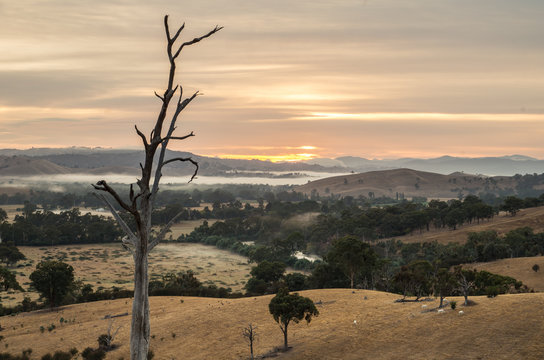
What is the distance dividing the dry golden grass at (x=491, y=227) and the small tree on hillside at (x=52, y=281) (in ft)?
311

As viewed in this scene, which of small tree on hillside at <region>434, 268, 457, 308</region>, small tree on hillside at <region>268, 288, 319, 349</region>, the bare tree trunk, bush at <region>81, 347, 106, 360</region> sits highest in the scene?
the bare tree trunk

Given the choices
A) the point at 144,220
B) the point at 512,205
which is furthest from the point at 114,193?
the point at 512,205

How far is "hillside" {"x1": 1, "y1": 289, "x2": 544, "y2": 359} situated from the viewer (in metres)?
29.1

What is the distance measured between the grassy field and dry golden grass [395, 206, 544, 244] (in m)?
51.6

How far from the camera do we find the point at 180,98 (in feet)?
45.8

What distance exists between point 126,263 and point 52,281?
59.3 m

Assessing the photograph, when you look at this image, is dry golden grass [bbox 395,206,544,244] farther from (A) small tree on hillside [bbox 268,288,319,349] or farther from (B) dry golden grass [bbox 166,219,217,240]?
(A) small tree on hillside [bbox 268,288,319,349]

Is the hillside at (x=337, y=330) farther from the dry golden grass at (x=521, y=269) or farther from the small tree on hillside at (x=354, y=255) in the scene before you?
the dry golden grass at (x=521, y=269)

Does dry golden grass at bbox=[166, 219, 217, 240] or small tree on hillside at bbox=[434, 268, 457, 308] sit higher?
small tree on hillside at bbox=[434, 268, 457, 308]

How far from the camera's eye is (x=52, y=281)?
57.0m

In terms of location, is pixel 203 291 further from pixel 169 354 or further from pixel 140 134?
pixel 140 134

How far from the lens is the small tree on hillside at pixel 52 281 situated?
5659 centimetres

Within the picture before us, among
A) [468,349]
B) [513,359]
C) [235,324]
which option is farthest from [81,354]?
[513,359]

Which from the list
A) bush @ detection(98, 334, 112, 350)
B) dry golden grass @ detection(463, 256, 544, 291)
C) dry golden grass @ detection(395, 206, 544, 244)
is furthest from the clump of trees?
bush @ detection(98, 334, 112, 350)
